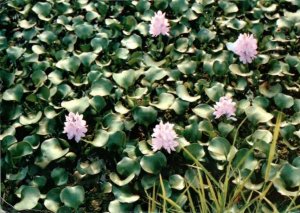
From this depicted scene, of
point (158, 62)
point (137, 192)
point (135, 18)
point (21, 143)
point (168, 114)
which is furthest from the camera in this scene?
point (135, 18)

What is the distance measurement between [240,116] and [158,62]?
49 cm

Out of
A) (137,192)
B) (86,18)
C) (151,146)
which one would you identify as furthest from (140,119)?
(86,18)

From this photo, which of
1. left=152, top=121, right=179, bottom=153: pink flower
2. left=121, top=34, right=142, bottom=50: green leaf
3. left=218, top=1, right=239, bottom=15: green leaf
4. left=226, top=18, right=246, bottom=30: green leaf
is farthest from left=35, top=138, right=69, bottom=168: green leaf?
left=218, top=1, right=239, bottom=15: green leaf

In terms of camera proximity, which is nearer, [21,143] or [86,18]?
[21,143]

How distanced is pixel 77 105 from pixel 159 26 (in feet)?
2.00

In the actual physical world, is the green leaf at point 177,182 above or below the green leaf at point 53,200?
above

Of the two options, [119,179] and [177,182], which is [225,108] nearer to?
[177,182]

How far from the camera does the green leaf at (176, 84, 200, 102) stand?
232cm

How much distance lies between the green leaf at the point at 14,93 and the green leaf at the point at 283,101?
1.04m

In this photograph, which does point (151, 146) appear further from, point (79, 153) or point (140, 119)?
point (79, 153)

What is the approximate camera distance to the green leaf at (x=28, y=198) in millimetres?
2014

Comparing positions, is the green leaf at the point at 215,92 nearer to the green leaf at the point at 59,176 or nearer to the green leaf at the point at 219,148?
the green leaf at the point at 219,148

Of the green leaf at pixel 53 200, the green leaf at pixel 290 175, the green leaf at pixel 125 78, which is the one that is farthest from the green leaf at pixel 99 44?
the green leaf at pixel 290 175

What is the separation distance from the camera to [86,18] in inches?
113
